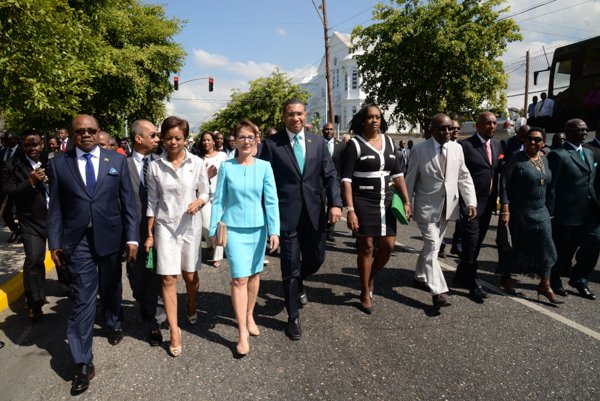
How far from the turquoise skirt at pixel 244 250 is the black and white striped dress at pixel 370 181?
3.98 ft

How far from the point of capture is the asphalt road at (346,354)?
291 centimetres

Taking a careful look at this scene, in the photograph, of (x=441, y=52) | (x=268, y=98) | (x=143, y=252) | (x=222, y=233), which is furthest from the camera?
(x=268, y=98)

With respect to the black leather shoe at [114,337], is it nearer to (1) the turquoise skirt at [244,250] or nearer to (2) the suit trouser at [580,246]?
(1) the turquoise skirt at [244,250]

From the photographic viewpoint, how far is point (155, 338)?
145 inches

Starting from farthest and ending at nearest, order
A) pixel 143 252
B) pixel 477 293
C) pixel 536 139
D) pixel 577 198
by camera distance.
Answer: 1. pixel 577 198
2. pixel 477 293
3. pixel 536 139
4. pixel 143 252

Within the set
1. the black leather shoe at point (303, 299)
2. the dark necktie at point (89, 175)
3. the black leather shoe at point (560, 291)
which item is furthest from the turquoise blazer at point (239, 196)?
the black leather shoe at point (560, 291)

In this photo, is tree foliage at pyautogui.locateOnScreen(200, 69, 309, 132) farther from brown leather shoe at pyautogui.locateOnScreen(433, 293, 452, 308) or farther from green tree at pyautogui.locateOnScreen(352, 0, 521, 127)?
brown leather shoe at pyautogui.locateOnScreen(433, 293, 452, 308)

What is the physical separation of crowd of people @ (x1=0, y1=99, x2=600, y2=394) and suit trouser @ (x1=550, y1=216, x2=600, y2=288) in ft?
0.05

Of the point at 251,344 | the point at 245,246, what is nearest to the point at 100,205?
the point at 245,246

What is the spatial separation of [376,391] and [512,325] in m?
1.85

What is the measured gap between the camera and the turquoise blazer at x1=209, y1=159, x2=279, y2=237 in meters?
3.48

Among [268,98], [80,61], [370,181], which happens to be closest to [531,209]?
[370,181]

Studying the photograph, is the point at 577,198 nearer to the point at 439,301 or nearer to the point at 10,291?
the point at 439,301

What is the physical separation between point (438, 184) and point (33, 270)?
4.47m
